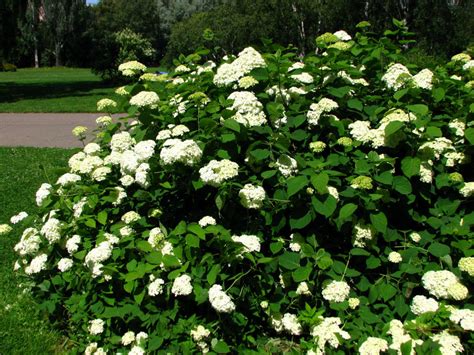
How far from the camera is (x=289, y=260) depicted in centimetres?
268

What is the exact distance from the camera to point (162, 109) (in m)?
3.22

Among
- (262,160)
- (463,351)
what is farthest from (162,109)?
(463,351)

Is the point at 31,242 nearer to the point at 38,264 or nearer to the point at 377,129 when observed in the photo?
the point at 38,264

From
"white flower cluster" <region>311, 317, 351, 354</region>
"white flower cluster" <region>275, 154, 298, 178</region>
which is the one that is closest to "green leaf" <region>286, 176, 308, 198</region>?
"white flower cluster" <region>275, 154, 298, 178</region>

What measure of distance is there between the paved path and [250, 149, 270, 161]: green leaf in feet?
21.9

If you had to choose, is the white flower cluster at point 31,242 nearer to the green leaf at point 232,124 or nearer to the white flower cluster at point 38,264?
the white flower cluster at point 38,264

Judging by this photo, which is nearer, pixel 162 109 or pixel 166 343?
pixel 166 343

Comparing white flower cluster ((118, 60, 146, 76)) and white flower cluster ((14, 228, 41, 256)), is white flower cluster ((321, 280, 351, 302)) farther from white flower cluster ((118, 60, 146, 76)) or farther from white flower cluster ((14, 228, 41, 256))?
white flower cluster ((118, 60, 146, 76))

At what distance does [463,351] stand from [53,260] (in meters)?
2.44

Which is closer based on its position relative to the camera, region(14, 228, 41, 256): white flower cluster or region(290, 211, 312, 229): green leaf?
region(290, 211, 312, 229): green leaf

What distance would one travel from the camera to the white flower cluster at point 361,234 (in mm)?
2635

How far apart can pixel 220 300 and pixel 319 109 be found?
4.14 ft

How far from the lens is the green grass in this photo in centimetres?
307

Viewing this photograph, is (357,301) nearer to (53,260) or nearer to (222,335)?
(222,335)
